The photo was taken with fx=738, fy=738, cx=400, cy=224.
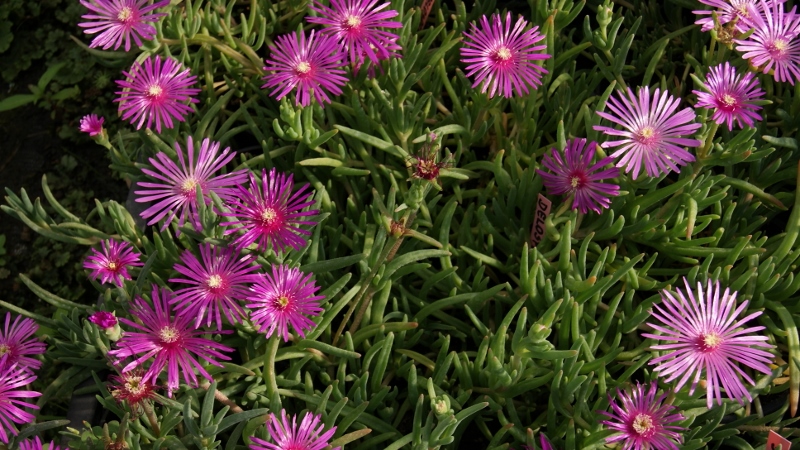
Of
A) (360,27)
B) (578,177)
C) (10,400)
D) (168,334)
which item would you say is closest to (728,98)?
(578,177)

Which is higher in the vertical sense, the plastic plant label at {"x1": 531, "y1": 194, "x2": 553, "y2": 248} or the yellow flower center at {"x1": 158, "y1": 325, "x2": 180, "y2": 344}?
the plastic plant label at {"x1": 531, "y1": 194, "x2": 553, "y2": 248}

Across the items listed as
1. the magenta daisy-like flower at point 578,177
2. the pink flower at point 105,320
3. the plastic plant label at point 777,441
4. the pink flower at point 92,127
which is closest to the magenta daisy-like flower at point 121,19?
the pink flower at point 92,127

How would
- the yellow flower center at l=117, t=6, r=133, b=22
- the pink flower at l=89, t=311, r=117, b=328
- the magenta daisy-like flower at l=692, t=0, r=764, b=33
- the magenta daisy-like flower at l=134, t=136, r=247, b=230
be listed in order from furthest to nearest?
the yellow flower center at l=117, t=6, r=133, b=22
the magenta daisy-like flower at l=692, t=0, r=764, b=33
the magenta daisy-like flower at l=134, t=136, r=247, b=230
the pink flower at l=89, t=311, r=117, b=328

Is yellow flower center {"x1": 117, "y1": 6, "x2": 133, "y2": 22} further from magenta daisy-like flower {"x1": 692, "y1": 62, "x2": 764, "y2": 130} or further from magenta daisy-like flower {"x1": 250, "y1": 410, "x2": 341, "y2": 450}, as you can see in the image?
magenta daisy-like flower {"x1": 692, "y1": 62, "x2": 764, "y2": 130}

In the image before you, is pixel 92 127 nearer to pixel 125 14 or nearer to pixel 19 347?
pixel 125 14

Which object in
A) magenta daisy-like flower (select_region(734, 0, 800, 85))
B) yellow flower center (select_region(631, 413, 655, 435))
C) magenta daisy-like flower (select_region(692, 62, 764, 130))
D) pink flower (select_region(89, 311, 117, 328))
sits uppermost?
magenta daisy-like flower (select_region(734, 0, 800, 85))

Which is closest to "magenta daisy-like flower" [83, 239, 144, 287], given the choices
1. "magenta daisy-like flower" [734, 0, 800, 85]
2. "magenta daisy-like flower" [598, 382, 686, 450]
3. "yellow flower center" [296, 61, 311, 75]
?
"yellow flower center" [296, 61, 311, 75]

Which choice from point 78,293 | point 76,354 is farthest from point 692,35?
point 78,293
